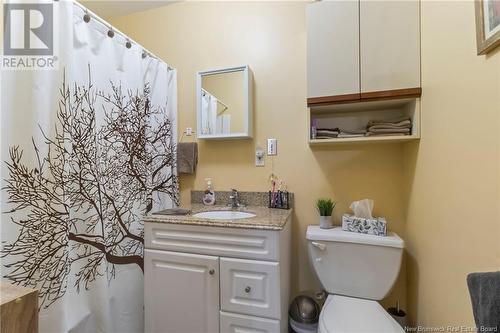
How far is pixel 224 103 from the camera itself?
69.9 inches

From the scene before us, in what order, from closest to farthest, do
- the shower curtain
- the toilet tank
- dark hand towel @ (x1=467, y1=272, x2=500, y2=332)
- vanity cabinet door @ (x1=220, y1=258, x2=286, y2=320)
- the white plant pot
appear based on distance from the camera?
dark hand towel @ (x1=467, y1=272, x2=500, y2=332) → the shower curtain → vanity cabinet door @ (x1=220, y1=258, x2=286, y2=320) → the toilet tank → the white plant pot

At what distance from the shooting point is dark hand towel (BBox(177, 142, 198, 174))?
1.91 m

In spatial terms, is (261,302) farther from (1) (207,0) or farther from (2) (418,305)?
(1) (207,0)

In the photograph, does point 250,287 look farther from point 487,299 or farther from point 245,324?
point 487,299

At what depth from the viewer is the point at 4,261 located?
38.1 inches

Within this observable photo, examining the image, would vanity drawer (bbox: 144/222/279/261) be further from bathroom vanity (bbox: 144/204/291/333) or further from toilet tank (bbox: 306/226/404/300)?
toilet tank (bbox: 306/226/404/300)

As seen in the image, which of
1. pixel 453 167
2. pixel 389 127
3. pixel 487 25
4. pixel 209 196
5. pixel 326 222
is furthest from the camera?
pixel 209 196

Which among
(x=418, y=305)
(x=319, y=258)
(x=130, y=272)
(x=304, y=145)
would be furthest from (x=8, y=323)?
(x=418, y=305)

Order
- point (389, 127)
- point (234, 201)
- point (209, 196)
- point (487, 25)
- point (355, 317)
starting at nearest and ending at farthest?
point (487, 25)
point (355, 317)
point (389, 127)
point (234, 201)
point (209, 196)

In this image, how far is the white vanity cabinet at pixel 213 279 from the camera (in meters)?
1.21

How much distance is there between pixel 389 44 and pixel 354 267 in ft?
4.01

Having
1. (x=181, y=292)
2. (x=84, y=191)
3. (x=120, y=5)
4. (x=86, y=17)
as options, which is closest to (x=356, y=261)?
(x=181, y=292)

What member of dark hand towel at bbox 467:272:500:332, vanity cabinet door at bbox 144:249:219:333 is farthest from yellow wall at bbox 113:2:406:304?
dark hand towel at bbox 467:272:500:332

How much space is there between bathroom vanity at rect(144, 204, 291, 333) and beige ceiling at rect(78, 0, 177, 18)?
1.76m
